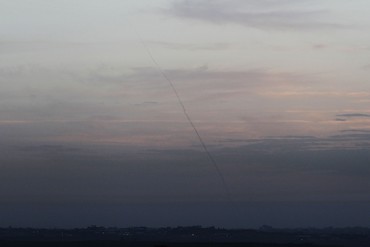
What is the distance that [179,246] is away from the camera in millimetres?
133000

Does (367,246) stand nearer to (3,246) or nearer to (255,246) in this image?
(255,246)

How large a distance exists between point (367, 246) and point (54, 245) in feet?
141

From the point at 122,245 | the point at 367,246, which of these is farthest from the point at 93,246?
the point at 367,246

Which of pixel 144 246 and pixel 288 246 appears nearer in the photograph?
pixel 144 246

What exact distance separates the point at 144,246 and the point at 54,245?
16706mm

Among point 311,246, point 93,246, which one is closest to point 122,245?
point 93,246

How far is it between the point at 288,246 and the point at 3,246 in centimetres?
3967

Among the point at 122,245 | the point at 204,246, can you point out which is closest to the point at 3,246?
the point at 122,245

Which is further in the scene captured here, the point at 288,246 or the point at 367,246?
the point at 288,246

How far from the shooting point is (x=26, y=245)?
426 ft

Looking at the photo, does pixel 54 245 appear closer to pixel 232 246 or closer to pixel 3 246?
pixel 3 246

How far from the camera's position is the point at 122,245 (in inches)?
5295

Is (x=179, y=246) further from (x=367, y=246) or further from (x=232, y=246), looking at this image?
(x=367, y=246)

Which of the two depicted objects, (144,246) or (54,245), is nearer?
(144,246)
